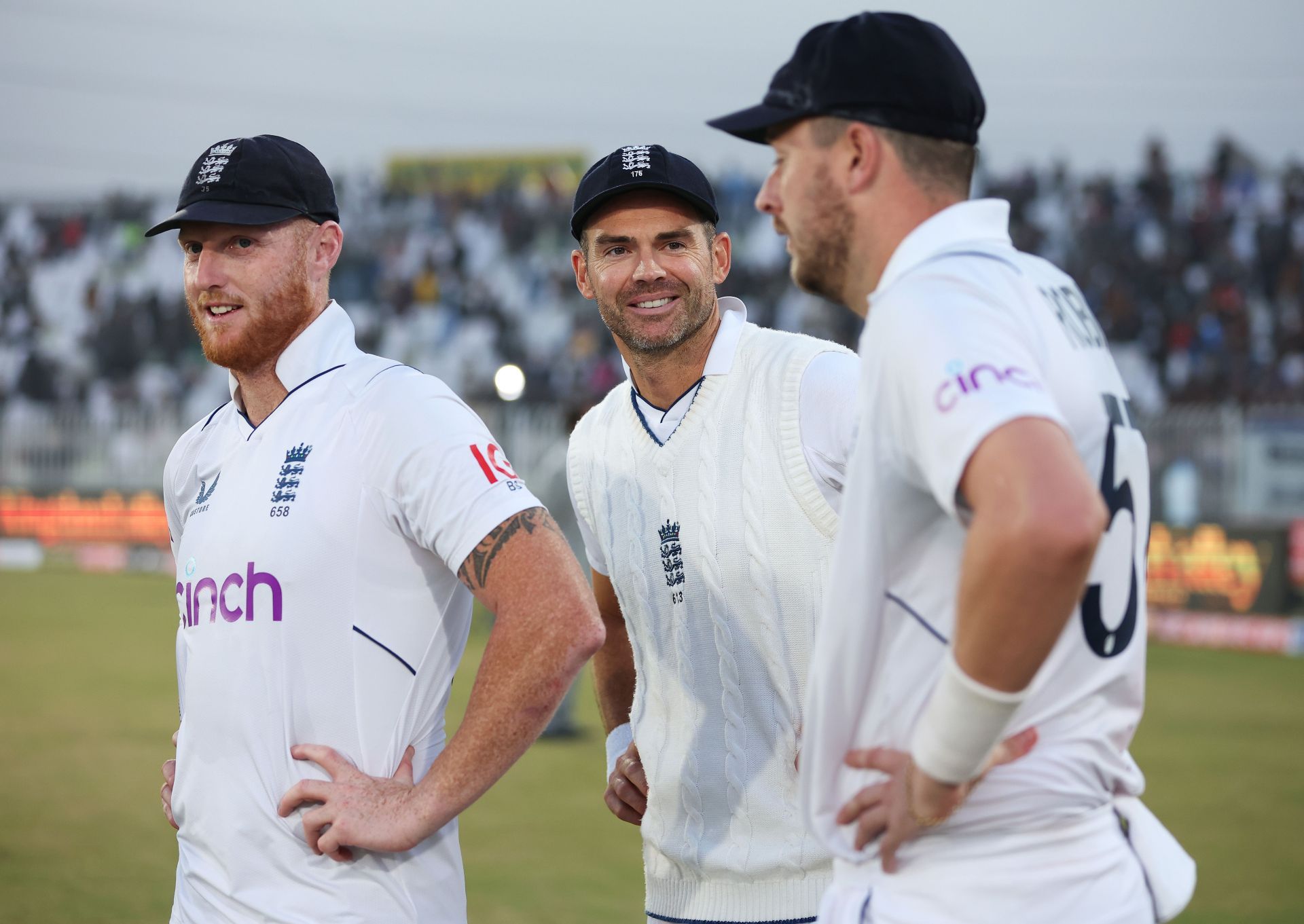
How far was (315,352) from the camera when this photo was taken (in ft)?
9.90

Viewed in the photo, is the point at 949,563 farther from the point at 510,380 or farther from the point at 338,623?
the point at 510,380

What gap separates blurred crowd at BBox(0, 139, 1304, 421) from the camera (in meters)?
21.3

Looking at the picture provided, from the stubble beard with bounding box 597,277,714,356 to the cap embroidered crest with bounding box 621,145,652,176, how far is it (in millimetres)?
309

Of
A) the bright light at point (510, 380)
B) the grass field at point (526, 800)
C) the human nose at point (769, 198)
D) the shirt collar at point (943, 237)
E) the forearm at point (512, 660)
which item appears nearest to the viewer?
the shirt collar at point (943, 237)

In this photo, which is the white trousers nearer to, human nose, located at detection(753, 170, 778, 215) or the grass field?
human nose, located at detection(753, 170, 778, 215)

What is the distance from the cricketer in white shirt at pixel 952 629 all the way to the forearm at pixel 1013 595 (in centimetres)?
12

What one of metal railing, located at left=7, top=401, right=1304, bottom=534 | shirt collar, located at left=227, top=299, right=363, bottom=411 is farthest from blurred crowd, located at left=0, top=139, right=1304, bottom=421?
shirt collar, located at left=227, top=299, right=363, bottom=411

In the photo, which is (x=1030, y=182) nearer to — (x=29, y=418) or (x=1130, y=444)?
(x=29, y=418)

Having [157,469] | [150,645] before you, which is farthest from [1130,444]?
[157,469]

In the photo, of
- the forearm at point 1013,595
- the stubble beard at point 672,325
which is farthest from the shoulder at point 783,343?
the forearm at point 1013,595

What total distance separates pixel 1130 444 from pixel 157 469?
21.7 meters

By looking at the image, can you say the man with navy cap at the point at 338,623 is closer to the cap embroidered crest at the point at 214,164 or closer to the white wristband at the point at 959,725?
the cap embroidered crest at the point at 214,164

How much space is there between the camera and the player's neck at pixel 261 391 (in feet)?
9.96

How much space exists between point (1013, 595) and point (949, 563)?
26cm
